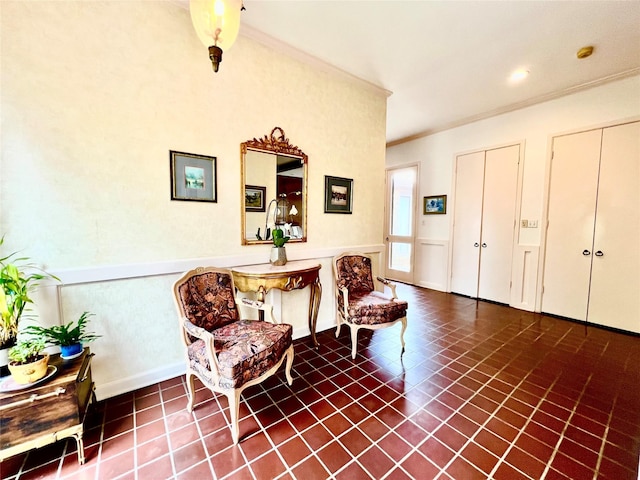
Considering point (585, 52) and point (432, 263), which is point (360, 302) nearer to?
point (432, 263)

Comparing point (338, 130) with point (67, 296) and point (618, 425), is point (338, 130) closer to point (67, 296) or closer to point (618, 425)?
point (67, 296)

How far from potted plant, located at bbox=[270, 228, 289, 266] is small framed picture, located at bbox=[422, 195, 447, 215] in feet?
11.2

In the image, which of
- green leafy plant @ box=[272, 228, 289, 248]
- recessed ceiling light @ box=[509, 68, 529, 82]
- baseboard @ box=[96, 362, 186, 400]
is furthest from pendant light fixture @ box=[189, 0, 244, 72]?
recessed ceiling light @ box=[509, 68, 529, 82]

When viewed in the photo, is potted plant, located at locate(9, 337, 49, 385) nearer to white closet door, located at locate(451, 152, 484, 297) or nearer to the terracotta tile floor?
the terracotta tile floor

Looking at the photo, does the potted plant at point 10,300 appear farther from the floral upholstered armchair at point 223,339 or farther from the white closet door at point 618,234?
the white closet door at point 618,234

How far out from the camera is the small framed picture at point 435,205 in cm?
471

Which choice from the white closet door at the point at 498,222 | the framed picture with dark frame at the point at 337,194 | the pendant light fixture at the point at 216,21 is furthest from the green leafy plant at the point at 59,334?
A: the white closet door at the point at 498,222

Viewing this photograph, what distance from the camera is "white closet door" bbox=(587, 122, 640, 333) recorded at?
2955 millimetres

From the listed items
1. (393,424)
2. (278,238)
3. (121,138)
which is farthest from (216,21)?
(393,424)

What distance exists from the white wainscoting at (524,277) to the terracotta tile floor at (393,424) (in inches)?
45.4

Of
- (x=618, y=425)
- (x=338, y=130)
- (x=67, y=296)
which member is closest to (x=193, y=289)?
(x=67, y=296)

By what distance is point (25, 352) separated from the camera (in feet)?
4.48

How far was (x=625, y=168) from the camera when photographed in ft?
9.82

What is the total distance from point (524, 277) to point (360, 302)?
284 cm
